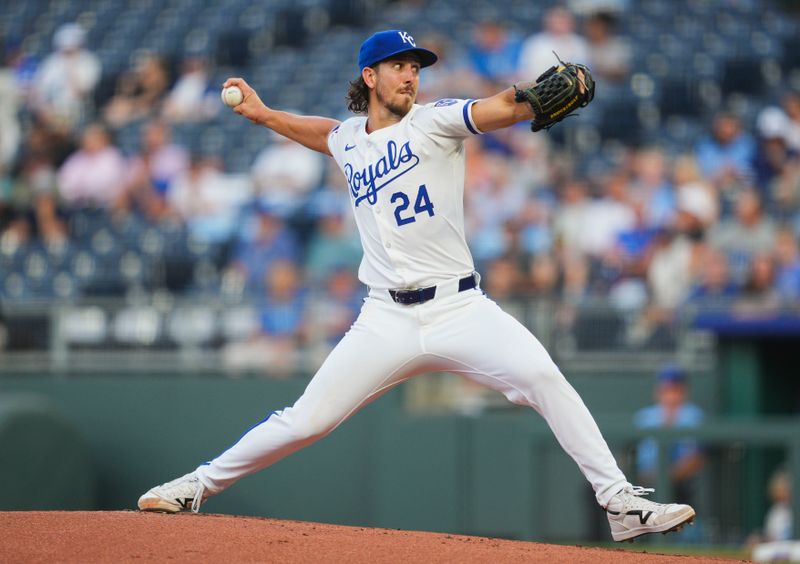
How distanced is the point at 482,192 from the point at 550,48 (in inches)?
72.0

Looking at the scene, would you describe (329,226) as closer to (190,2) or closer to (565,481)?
(565,481)

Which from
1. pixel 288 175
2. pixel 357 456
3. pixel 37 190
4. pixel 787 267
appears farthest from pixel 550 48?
pixel 37 190

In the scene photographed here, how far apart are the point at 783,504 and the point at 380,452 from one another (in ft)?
8.01

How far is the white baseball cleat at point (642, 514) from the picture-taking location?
14.8 ft

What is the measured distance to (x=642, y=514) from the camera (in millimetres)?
4523

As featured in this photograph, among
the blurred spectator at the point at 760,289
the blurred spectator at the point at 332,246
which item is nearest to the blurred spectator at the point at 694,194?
the blurred spectator at the point at 760,289

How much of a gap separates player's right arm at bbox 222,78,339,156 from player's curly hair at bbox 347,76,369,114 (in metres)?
0.11

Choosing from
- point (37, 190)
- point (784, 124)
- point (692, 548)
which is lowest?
point (692, 548)

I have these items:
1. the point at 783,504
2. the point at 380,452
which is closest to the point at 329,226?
the point at 380,452

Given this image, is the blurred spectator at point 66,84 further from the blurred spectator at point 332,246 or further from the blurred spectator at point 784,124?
the blurred spectator at point 784,124

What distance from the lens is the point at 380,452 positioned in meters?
8.23

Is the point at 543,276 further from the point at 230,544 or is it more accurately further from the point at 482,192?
the point at 230,544

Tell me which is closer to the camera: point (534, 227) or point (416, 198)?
point (416, 198)

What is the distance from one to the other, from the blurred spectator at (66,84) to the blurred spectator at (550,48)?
14.2 ft
